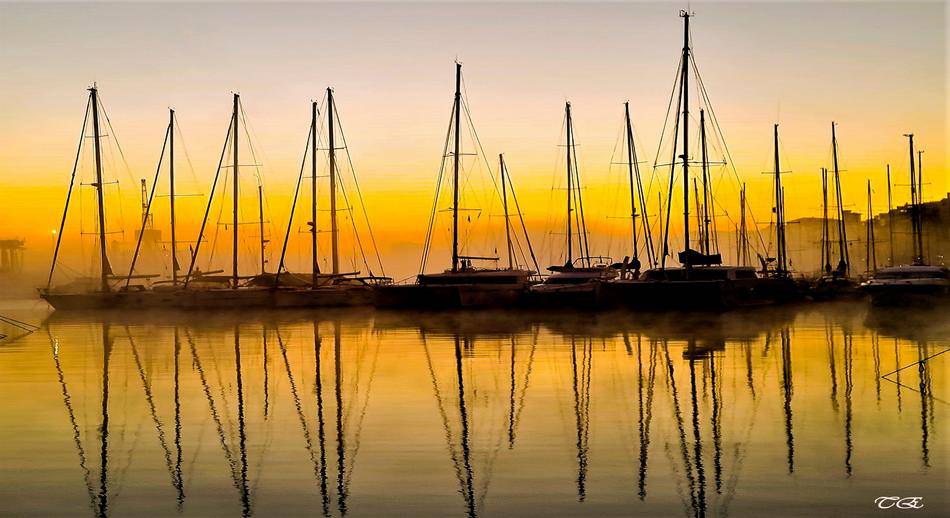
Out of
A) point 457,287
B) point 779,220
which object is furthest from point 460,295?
point 779,220

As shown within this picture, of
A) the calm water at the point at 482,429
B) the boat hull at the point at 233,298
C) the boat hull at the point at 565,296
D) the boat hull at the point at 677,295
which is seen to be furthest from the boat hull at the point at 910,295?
the boat hull at the point at 233,298

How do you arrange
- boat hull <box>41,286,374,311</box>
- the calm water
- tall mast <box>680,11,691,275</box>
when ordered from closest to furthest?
1. the calm water
2. tall mast <box>680,11,691,275</box>
3. boat hull <box>41,286,374,311</box>

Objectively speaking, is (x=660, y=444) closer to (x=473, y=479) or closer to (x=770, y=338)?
(x=473, y=479)

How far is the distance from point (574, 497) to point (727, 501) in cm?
222

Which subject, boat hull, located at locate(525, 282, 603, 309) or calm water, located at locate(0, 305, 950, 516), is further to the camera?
boat hull, located at locate(525, 282, 603, 309)

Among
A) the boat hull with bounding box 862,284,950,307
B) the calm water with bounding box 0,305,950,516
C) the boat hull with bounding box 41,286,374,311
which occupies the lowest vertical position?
the calm water with bounding box 0,305,950,516

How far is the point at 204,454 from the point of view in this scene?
1962 cm

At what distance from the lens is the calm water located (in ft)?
52.3

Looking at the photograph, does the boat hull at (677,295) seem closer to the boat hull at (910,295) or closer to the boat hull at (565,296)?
the boat hull at (565,296)

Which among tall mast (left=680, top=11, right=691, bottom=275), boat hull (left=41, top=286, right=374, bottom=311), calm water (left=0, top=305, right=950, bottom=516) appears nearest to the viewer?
calm water (left=0, top=305, right=950, bottom=516)

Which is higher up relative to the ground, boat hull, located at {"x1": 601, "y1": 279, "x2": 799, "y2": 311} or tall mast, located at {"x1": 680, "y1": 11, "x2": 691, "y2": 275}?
tall mast, located at {"x1": 680, "y1": 11, "x2": 691, "y2": 275}

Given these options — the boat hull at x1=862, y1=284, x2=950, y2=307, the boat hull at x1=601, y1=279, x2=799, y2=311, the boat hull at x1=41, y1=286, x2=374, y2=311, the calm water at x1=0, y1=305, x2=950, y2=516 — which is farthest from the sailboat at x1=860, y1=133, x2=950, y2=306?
the boat hull at x1=41, y1=286, x2=374, y2=311

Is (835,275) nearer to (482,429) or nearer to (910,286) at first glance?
(910,286)

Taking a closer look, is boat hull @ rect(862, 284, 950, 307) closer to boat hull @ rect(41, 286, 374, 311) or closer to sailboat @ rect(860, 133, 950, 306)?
sailboat @ rect(860, 133, 950, 306)
